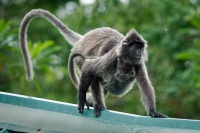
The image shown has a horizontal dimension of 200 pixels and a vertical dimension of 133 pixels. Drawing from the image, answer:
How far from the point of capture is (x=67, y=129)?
5965 millimetres

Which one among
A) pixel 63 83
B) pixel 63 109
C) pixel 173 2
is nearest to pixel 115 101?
pixel 63 83

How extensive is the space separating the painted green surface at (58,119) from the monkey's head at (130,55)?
954 mm

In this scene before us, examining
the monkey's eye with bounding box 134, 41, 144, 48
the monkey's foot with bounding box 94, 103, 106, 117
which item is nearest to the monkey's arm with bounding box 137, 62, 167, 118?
the monkey's eye with bounding box 134, 41, 144, 48

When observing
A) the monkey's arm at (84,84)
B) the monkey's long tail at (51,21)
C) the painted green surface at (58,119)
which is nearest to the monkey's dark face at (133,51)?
the monkey's arm at (84,84)

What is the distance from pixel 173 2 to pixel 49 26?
6382 millimetres

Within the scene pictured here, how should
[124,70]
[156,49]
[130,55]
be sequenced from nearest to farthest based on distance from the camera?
[130,55]
[124,70]
[156,49]

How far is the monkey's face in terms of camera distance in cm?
721

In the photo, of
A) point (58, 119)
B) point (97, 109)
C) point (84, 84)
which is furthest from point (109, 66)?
point (58, 119)

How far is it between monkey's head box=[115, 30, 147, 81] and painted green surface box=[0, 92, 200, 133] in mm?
954

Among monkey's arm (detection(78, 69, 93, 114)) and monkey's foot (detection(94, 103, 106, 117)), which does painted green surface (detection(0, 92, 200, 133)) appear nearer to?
monkey's foot (detection(94, 103, 106, 117))

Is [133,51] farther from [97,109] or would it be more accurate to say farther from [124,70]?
[97,109]

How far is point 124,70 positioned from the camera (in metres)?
7.27

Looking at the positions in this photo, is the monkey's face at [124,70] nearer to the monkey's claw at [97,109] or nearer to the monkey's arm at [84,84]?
the monkey's arm at [84,84]

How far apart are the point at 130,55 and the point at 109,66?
43cm
